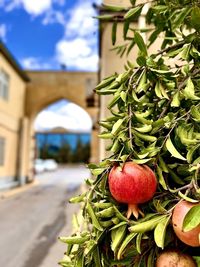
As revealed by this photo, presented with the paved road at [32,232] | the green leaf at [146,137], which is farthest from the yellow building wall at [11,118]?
the green leaf at [146,137]

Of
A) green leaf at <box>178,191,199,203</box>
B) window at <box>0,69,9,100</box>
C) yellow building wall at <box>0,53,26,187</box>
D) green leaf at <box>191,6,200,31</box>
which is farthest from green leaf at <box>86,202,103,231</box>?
window at <box>0,69,9,100</box>

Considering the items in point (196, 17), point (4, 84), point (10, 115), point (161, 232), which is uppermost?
point (4, 84)

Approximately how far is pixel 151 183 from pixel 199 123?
0.65ft

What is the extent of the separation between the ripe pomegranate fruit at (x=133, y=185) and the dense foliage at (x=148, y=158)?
21 millimetres

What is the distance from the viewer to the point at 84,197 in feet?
2.78

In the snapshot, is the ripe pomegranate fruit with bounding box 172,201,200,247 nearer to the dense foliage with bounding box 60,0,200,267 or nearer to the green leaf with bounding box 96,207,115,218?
the dense foliage with bounding box 60,0,200,267

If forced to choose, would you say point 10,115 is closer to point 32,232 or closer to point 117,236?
point 32,232

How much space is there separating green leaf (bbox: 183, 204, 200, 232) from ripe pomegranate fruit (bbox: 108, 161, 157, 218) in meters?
0.12

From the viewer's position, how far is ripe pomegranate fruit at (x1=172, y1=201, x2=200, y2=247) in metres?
0.65

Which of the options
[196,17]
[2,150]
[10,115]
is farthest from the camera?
[10,115]

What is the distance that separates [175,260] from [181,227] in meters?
0.08

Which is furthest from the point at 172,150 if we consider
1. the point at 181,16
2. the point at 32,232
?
the point at 32,232

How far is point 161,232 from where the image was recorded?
666 mm

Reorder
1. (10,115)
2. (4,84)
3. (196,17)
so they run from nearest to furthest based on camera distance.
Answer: (196,17) → (4,84) → (10,115)
